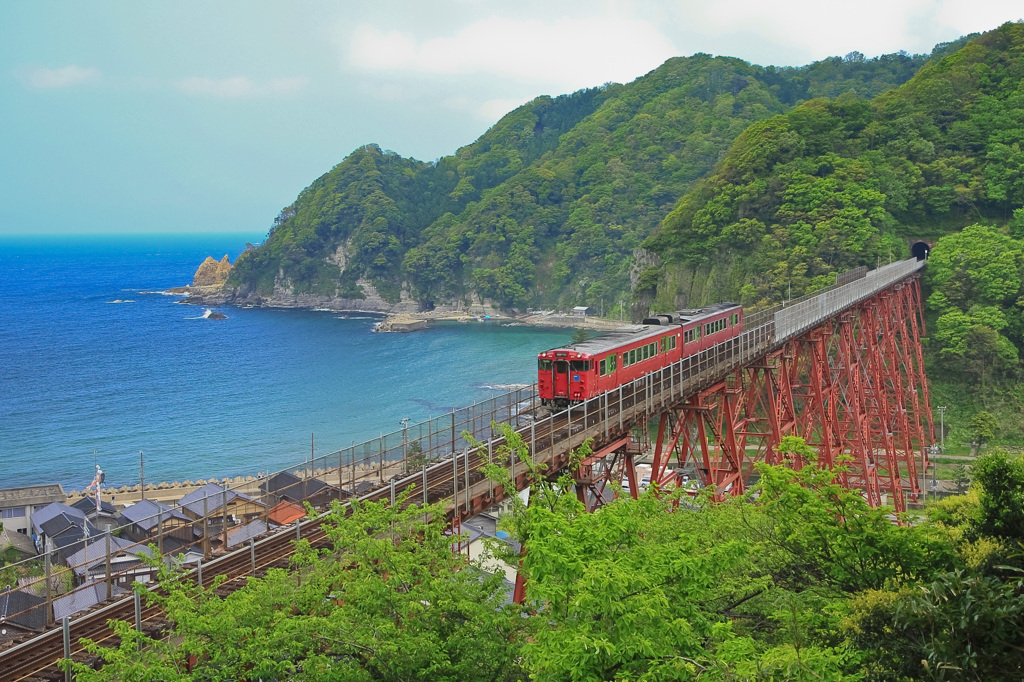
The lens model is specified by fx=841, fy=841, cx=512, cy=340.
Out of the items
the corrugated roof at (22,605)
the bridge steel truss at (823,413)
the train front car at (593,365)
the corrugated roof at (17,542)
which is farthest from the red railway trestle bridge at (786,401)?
the corrugated roof at (17,542)

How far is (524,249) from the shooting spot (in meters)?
136

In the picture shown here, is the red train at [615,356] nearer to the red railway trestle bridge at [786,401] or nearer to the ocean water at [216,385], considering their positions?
the red railway trestle bridge at [786,401]

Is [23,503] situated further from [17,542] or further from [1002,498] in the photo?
[1002,498]

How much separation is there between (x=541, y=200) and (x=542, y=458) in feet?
427

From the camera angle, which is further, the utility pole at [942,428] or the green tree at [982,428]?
the utility pole at [942,428]

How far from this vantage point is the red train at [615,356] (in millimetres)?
21766

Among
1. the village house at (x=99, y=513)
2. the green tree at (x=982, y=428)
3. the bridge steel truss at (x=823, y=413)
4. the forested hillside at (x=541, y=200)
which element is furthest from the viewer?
the forested hillside at (x=541, y=200)

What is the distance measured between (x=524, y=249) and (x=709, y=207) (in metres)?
60.6

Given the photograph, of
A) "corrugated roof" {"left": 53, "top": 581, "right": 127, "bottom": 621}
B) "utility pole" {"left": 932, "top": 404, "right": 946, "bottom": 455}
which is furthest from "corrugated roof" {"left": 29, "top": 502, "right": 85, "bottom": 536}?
"utility pole" {"left": 932, "top": 404, "right": 946, "bottom": 455}

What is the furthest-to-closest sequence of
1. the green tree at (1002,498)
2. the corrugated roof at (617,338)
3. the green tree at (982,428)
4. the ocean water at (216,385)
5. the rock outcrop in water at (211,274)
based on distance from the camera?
the rock outcrop in water at (211,274) → the ocean water at (216,385) → the green tree at (982,428) → the corrugated roof at (617,338) → the green tree at (1002,498)

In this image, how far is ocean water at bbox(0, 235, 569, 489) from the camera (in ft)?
210

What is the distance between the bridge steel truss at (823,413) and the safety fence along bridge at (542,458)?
→ 11 centimetres

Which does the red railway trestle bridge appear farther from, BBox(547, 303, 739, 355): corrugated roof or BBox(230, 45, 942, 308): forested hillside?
BBox(230, 45, 942, 308): forested hillside

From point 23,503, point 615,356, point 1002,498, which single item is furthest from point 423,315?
point 1002,498
